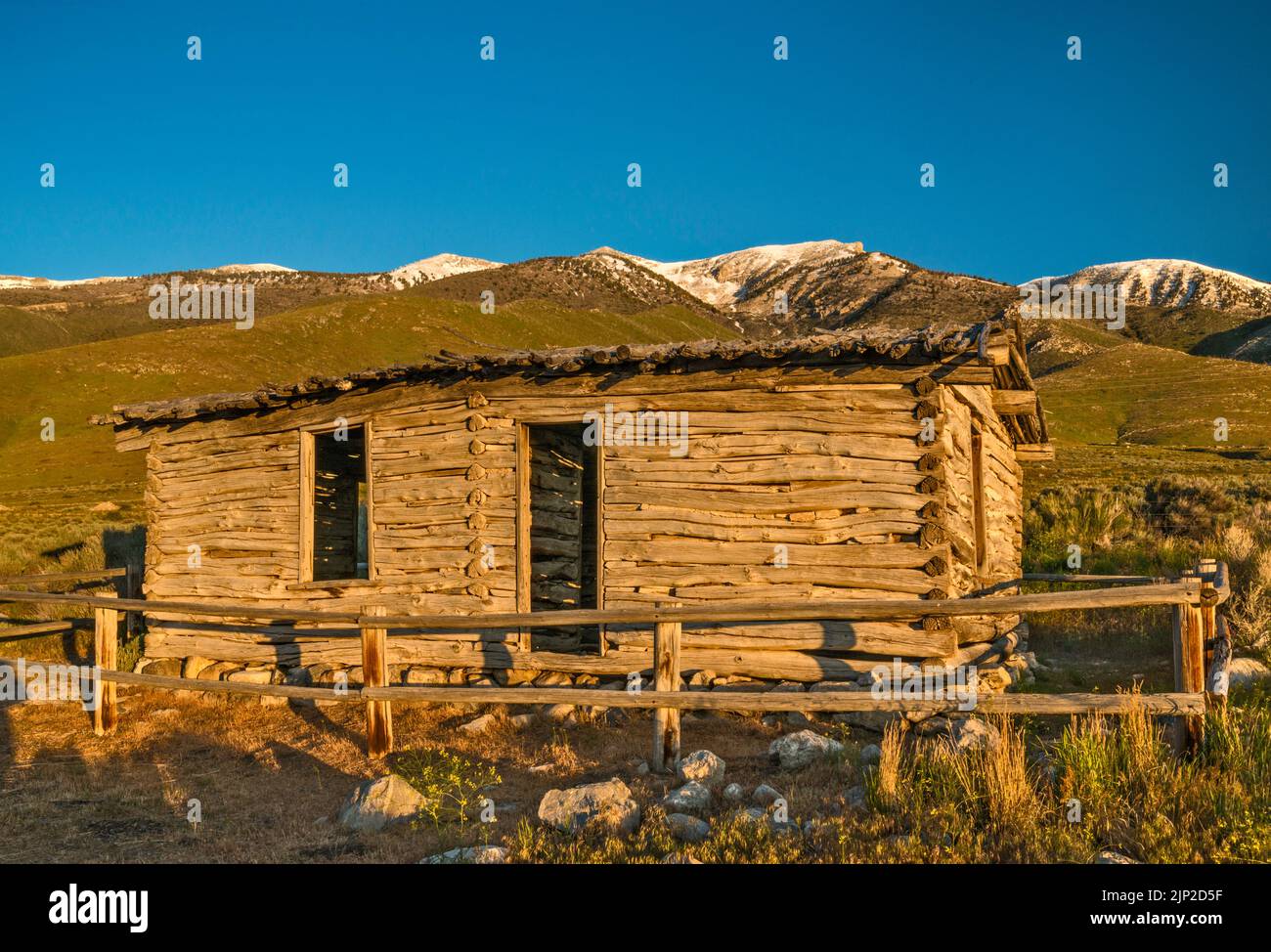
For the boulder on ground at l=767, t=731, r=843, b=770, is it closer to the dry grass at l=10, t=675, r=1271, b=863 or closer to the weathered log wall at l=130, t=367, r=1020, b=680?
the dry grass at l=10, t=675, r=1271, b=863

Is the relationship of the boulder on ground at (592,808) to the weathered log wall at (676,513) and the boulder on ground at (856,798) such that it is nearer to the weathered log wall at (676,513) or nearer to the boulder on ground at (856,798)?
the boulder on ground at (856,798)

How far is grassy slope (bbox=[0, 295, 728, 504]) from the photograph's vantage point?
173ft

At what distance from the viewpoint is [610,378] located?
9.04m

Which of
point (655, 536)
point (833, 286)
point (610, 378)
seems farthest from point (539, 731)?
point (833, 286)

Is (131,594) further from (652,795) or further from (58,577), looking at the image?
(652,795)

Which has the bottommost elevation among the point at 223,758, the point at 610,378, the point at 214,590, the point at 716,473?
the point at 223,758

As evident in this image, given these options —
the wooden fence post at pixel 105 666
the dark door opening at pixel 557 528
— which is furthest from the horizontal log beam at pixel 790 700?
the dark door opening at pixel 557 528

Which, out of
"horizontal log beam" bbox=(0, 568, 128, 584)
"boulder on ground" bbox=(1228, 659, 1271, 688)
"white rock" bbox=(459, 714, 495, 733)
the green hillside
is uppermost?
the green hillside

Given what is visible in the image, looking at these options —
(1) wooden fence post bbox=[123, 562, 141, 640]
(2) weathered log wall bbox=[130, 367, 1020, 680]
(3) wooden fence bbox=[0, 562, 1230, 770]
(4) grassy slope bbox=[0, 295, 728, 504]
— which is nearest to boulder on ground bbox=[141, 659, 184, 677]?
(2) weathered log wall bbox=[130, 367, 1020, 680]

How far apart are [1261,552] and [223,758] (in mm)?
12830

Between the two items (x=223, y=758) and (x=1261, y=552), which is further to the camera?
(x=1261, y=552)

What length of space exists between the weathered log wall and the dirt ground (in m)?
0.91
